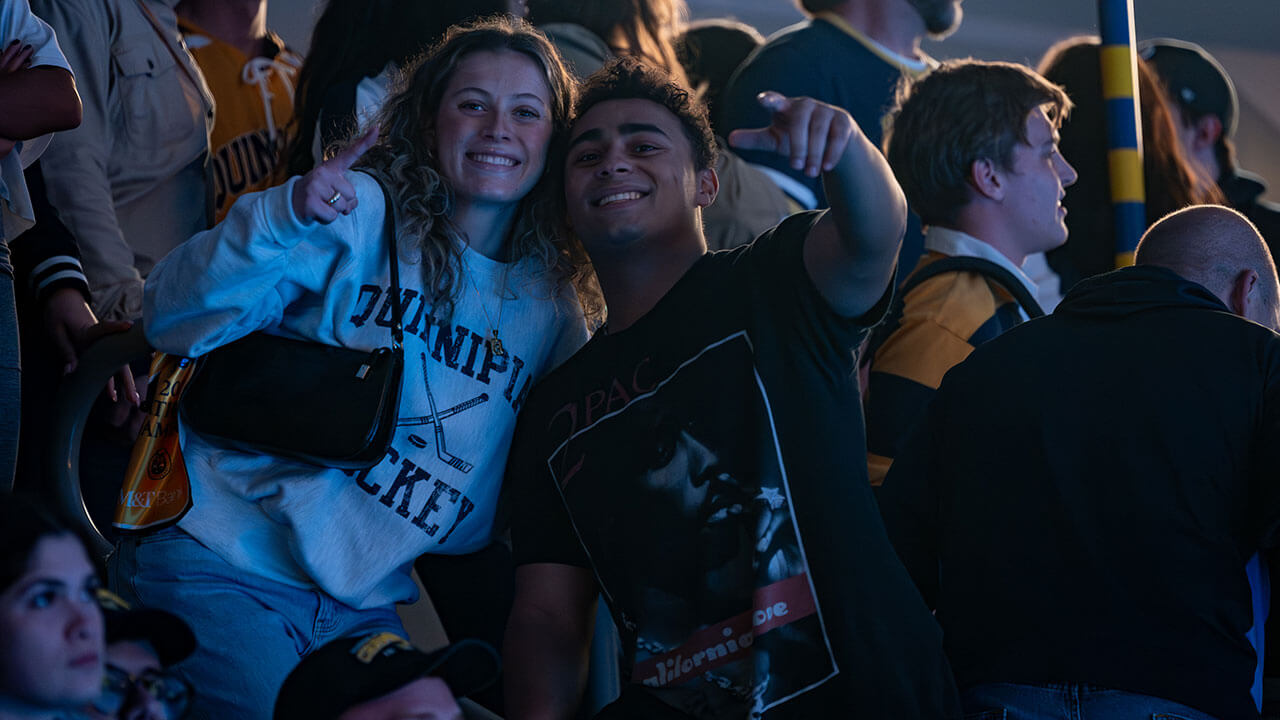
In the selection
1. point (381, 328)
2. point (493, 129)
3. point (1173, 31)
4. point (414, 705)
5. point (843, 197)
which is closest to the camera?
point (414, 705)

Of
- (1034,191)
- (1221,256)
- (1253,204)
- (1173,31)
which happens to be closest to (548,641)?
(1221,256)

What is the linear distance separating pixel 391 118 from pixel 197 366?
49cm

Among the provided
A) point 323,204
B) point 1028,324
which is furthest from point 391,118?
point 1028,324

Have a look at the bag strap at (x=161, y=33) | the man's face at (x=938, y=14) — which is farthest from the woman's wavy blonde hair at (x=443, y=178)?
the man's face at (x=938, y=14)

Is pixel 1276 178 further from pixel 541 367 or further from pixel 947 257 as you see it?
pixel 541 367

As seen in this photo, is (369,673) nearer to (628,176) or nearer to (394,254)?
(394,254)

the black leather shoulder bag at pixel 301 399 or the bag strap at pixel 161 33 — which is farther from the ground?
the bag strap at pixel 161 33

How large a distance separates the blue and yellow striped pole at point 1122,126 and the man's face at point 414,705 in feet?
6.32

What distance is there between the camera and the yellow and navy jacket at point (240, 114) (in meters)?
2.53

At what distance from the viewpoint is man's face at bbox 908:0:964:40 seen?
2916mm

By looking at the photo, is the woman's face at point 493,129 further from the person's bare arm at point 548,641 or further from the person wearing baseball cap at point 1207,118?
the person wearing baseball cap at point 1207,118

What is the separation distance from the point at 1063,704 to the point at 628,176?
2.97 feet

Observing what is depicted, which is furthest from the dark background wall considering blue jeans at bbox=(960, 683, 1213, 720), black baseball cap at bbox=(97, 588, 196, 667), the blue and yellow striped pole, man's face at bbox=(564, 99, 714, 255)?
black baseball cap at bbox=(97, 588, 196, 667)

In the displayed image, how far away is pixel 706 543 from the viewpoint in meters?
1.54
